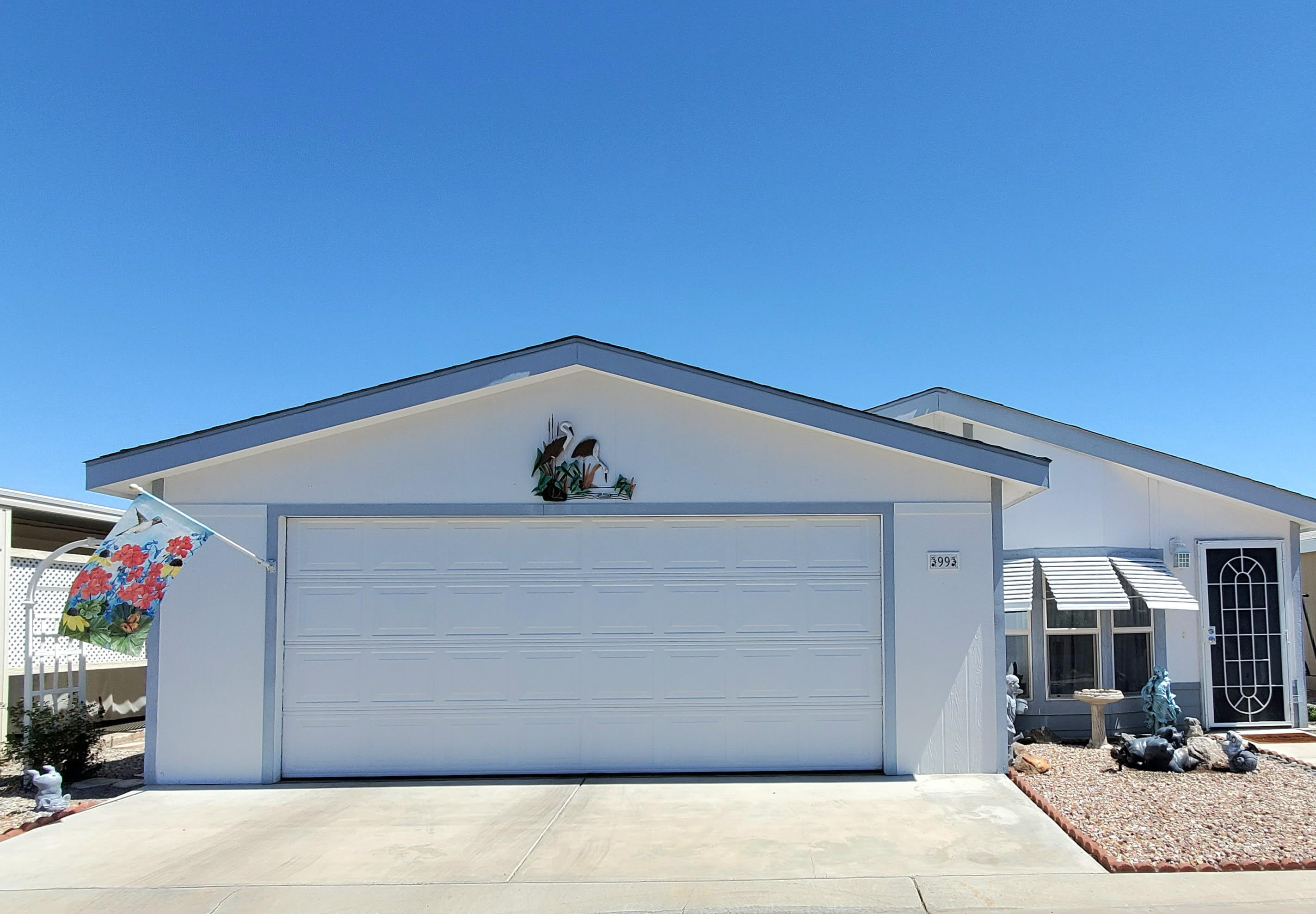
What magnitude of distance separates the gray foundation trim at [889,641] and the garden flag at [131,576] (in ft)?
19.6

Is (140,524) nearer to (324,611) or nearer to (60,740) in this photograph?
(324,611)

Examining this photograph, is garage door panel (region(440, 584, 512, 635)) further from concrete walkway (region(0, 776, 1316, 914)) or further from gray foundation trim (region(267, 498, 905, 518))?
A: concrete walkway (region(0, 776, 1316, 914))

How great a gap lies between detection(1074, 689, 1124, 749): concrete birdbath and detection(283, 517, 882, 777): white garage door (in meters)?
2.95

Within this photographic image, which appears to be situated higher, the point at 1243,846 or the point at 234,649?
the point at 234,649

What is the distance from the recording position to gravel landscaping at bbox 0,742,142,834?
311 inches

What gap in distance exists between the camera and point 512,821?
7387mm

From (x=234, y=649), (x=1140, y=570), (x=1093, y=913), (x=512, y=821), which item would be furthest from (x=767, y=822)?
(x=1140, y=570)

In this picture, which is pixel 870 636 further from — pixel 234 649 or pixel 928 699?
pixel 234 649

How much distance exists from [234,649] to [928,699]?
20.9ft

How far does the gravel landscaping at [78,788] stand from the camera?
7.89 metres

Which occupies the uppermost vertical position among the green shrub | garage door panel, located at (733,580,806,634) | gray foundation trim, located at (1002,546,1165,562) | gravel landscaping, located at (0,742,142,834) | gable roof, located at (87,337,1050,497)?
gable roof, located at (87,337,1050,497)

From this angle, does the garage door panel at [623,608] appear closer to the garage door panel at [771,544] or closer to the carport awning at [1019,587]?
the garage door panel at [771,544]

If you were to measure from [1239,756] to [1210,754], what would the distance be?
9.9 inches

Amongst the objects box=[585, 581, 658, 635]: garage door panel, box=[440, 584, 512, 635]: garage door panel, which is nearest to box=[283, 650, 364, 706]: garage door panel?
box=[440, 584, 512, 635]: garage door panel
